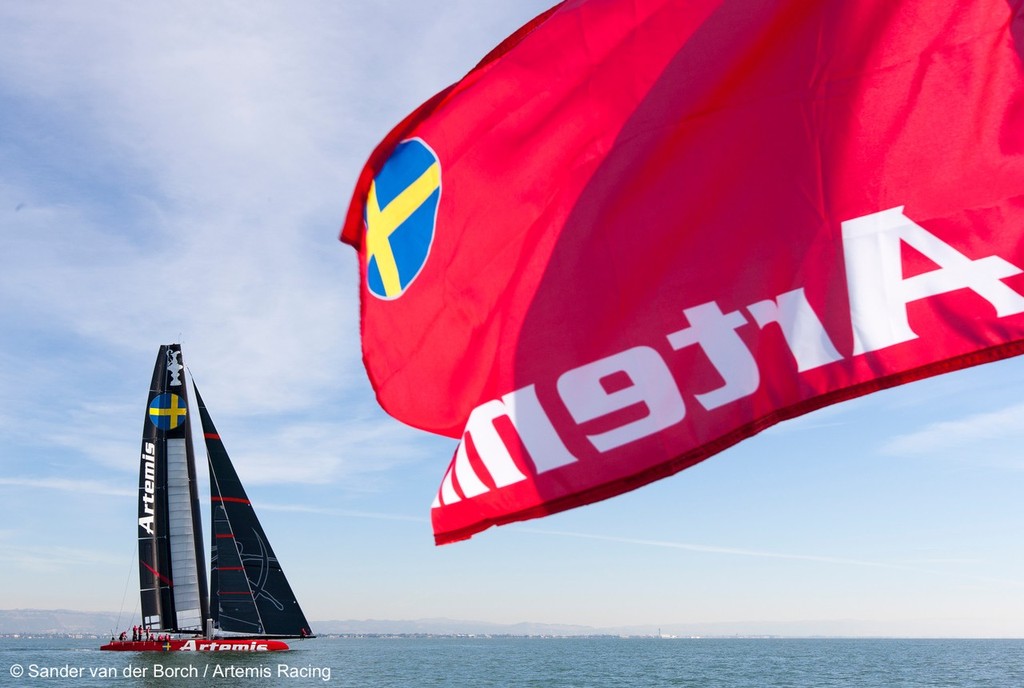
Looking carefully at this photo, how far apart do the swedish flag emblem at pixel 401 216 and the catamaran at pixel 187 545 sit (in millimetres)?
50633

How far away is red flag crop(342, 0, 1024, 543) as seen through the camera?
384 cm

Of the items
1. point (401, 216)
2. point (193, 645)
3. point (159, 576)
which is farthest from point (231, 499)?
point (401, 216)

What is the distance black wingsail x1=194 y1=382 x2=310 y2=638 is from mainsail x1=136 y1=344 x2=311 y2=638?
0.06 meters

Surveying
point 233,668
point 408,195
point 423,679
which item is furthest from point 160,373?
point 408,195

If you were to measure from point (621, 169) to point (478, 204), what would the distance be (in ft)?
3.10

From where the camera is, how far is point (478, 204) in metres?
5.33

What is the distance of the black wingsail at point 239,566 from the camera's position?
180ft

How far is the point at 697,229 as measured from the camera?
4.41 meters

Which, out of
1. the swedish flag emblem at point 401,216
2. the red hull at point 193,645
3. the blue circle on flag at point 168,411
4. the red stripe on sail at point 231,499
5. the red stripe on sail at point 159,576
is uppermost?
the blue circle on flag at point 168,411

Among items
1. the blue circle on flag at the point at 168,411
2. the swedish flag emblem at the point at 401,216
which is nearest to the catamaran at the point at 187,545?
the blue circle on flag at the point at 168,411

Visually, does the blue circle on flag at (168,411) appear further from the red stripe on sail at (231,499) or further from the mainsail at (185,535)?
the red stripe on sail at (231,499)

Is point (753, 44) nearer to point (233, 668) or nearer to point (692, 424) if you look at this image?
point (692, 424)

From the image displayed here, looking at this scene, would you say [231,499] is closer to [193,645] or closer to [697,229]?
[193,645]

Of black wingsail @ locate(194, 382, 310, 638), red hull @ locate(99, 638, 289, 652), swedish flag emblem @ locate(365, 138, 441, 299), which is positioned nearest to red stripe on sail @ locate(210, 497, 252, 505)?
black wingsail @ locate(194, 382, 310, 638)
